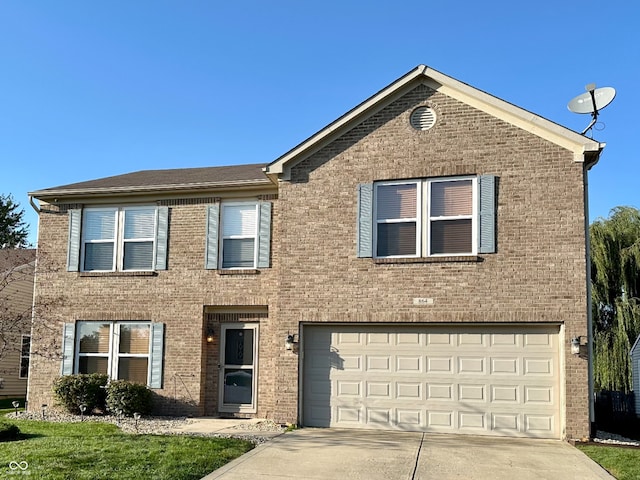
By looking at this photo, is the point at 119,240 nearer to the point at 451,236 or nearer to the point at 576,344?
the point at 451,236

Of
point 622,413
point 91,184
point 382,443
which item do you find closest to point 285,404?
point 382,443

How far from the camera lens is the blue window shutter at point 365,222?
13125 mm

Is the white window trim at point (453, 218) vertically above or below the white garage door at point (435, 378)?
above

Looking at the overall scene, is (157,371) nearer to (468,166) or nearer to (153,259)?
(153,259)

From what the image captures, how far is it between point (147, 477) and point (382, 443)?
4367mm

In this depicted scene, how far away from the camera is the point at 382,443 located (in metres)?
11.2

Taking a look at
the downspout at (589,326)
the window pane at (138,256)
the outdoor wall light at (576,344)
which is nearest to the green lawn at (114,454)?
the window pane at (138,256)

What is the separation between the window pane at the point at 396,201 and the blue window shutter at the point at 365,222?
201 millimetres

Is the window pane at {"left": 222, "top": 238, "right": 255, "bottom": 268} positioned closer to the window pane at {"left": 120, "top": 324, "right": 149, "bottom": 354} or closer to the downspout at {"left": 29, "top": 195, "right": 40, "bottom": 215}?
the window pane at {"left": 120, "top": 324, "right": 149, "bottom": 354}

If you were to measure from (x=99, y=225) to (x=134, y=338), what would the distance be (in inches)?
117

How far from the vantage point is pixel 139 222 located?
15859mm

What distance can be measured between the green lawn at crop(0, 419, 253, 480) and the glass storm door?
3.27 metres

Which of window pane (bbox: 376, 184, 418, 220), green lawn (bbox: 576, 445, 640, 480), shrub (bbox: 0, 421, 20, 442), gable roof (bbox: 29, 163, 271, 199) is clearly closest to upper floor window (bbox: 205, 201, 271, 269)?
gable roof (bbox: 29, 163, 271, 199)

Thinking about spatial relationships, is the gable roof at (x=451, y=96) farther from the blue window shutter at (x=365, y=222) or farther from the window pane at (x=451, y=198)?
the window pane at (x=451, y=198)
